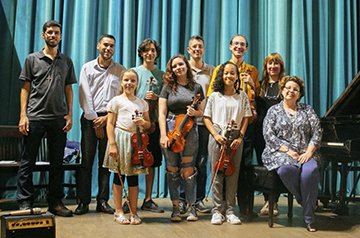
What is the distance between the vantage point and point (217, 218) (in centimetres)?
321

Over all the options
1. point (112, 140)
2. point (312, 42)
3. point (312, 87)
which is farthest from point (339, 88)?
point (112, 140)

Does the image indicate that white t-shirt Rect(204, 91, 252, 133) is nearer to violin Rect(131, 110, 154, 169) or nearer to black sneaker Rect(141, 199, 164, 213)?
violin Rect(131, 110, 154, 169)

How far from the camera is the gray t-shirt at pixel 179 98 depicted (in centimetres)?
330

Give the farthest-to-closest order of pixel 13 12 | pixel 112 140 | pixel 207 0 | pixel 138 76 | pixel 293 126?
1. pixel 207 0
2. pixel 13 12
3. pixel 138 76
4. pixel 293 126
5. pixel 112 140

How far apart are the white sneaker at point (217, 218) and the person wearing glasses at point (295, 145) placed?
52 cm

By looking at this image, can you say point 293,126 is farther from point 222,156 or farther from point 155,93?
point 155,93

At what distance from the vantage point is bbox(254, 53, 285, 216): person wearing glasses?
3.69m

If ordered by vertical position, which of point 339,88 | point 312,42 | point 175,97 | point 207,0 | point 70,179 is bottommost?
point 70,179

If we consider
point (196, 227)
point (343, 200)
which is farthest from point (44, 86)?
point (343, 200)

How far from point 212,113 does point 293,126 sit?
2.12ft

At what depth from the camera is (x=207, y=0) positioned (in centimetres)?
473

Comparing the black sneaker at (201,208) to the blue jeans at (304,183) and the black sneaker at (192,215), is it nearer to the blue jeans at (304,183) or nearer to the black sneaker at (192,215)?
the black sneaker at (192,215)

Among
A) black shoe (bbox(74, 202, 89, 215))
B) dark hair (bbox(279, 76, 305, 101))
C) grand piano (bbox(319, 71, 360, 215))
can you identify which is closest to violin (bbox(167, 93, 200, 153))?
dark hair (bbox(279, 76, 305, 101))

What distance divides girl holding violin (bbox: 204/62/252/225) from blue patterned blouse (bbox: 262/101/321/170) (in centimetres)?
22
